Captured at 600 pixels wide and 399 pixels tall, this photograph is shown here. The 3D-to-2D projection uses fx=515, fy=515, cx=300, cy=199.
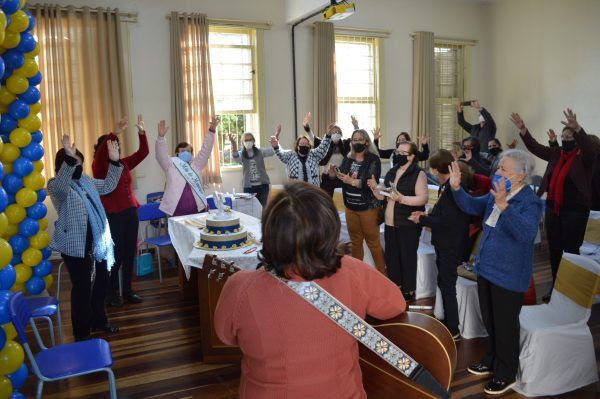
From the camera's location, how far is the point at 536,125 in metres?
8.74

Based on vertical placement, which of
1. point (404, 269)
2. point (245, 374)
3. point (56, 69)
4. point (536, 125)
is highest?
point (56, 69)

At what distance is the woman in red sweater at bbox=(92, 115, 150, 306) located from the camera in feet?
13.7

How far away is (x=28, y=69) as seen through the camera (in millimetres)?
3570

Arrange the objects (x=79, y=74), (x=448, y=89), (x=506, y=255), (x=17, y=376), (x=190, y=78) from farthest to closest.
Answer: (x=448, y=89), (x=190, y=78), (x=79, y=74), (x=506, y=255), (x=17, y=376)

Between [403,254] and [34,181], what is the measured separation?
2.92 m

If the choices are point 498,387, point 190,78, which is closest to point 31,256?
point 498,387

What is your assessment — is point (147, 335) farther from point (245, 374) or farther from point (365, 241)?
point (245, 374)

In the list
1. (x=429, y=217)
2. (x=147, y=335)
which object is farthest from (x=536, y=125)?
(x=147, y=335)

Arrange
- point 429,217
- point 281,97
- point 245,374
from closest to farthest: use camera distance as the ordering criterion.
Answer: point 245,374, point 429,217, point 281,97

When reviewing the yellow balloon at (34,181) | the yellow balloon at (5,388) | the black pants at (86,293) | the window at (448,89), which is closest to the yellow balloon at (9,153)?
the yellow balloon at (34,181)

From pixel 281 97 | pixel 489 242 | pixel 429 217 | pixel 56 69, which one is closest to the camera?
pixel 489 242

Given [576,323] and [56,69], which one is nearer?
[576,323]

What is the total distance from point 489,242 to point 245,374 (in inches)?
77.0

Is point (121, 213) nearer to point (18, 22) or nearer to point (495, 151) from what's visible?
point (18, 22)
